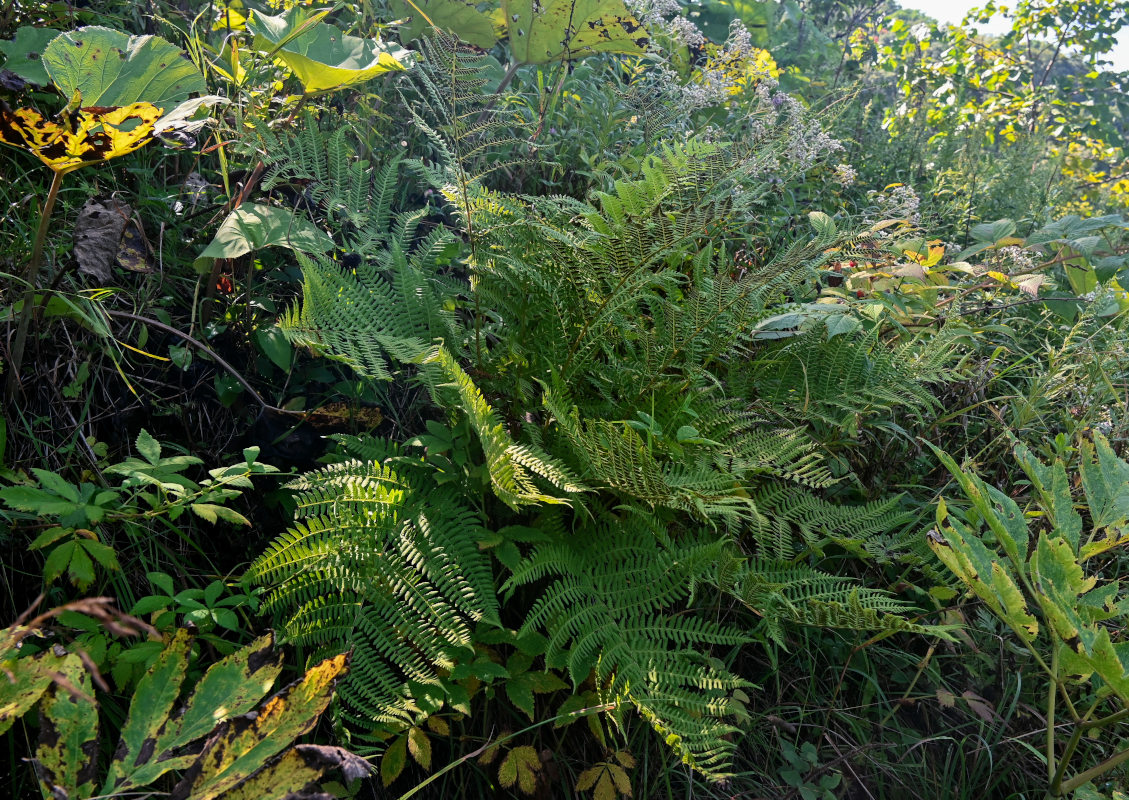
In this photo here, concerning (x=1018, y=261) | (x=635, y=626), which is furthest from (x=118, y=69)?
(x=1018, y=261)

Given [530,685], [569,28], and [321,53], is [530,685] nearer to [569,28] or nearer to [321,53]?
[321,53]

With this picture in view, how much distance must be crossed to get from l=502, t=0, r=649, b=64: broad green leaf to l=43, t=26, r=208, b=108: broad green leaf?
3.90 ft

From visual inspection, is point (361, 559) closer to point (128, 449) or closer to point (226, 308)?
point (128, 449)

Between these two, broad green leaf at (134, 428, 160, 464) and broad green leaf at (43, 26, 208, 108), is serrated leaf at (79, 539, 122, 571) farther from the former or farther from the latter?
broad green leaf at (43, 26, 208, 108)

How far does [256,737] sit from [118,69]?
134cm

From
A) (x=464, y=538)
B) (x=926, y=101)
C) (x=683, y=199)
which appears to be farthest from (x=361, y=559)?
(x=926, y=101)

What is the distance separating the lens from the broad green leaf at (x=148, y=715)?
3.46ft

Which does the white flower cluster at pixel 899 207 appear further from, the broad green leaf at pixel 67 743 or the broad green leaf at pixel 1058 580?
the broad green leaf at pixel 67 743

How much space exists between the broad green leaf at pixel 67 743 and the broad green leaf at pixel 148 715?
3 centimetres

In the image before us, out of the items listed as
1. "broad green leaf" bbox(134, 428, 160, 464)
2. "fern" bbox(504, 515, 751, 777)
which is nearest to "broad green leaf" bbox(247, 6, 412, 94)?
"broad green leaf" bbox(134, 428, 160, 464)

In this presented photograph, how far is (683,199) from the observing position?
182 centimetres

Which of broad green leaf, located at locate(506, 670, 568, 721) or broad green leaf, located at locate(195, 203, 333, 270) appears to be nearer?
broad green leaf, located at locate(506, 670, 568, 721)

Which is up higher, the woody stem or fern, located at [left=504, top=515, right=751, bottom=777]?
the woody stem

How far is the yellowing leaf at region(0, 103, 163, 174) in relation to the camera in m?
1.31
